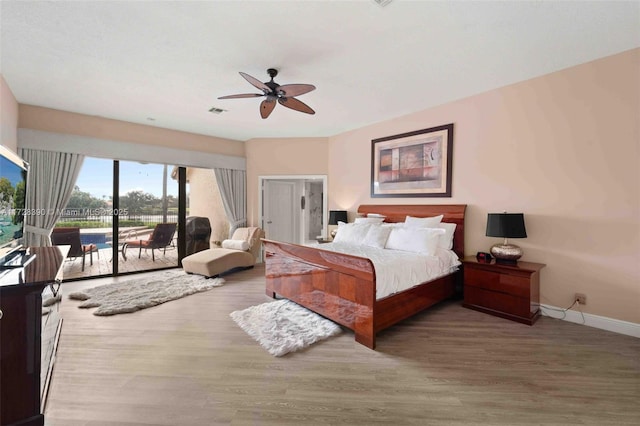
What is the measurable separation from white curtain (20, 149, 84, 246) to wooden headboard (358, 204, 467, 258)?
4785 mm

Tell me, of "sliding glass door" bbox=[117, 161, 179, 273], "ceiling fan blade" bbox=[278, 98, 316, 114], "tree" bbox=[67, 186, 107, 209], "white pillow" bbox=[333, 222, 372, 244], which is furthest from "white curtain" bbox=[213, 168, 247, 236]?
"ceiling fan blade" bbox=[278, 98, 316, 114]

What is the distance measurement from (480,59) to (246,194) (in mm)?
4903

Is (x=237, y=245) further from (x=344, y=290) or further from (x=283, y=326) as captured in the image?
(x=344, y=290)

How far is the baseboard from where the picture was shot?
8.54 feet

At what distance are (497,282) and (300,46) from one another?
3.26 metres

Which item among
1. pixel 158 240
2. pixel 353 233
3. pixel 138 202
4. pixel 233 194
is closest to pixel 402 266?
pixel 353 233

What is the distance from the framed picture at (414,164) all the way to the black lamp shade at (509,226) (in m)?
0.95

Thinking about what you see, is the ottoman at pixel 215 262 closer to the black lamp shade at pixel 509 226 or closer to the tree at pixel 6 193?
the tree at pixel 6 193

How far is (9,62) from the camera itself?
9.15 ft

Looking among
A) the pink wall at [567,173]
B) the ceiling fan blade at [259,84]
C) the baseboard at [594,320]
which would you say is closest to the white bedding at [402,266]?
the pink wall at [567,173]

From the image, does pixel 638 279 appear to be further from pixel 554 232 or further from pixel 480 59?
pixel 480 59

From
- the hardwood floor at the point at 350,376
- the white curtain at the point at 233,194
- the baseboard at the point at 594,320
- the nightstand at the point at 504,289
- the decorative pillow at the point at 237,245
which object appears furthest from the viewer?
the white curtain at the point at 233,194

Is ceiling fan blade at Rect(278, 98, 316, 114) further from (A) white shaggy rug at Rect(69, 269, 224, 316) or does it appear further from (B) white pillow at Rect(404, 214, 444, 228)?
(A) white shaggy rug at Rect(69, 269, 224, 316)

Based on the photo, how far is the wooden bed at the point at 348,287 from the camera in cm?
243
